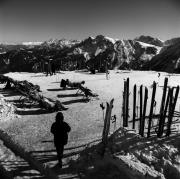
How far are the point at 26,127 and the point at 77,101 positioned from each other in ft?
31.1

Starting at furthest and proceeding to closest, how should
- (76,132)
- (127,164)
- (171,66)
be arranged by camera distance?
(171,66), (76,132), (127,164)

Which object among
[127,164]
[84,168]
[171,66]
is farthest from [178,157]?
[171,66]

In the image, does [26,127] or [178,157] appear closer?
[178,157]

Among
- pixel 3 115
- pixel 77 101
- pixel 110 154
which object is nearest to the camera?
pixel 110 154

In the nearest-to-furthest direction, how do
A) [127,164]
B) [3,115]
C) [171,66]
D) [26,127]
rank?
[127,164], [26,127], [3,115], [171,66]

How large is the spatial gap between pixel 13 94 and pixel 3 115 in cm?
1119

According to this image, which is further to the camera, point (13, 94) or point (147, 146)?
point (13, 94)

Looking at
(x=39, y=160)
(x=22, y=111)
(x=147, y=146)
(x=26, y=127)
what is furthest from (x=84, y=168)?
(x=22, y=111)

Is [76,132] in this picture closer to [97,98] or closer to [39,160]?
[39,160]

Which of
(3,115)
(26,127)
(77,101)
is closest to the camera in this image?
(26,127)

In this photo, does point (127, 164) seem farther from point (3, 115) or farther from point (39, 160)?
point (3, 115)

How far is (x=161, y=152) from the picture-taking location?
12.7m

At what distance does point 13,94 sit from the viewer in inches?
1222

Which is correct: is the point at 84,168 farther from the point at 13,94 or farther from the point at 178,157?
the point at 13,94
